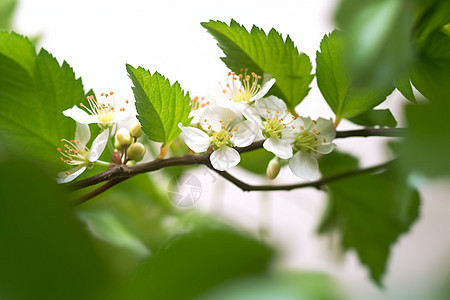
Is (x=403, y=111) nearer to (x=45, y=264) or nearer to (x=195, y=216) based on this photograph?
(x=45, y=264)

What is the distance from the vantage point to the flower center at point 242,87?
1.01 ft

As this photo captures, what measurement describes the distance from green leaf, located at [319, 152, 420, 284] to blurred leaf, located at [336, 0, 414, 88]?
0.22 meters

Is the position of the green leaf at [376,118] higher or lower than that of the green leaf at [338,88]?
lower

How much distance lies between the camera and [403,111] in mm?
166

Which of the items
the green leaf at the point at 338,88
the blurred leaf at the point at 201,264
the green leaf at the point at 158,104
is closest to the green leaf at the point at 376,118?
the green leaf at the point at 338,88

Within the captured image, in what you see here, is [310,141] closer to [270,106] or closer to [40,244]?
[270,106]

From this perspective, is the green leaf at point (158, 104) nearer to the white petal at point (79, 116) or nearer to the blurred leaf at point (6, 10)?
the white petal at point (79, 116)

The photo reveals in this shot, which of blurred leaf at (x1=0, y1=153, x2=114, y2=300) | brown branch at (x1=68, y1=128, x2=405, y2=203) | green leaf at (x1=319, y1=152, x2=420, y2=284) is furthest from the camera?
green leaf at (x1=319, y1=152, x2=420, y2=284)

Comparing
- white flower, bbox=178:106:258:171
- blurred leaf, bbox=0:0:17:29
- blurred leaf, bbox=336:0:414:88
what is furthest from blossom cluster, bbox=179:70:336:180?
blurred leaf, bbox=0:0:17:29

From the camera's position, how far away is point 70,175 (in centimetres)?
27

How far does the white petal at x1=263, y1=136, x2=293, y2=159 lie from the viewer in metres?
0.28

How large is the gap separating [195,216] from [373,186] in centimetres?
19

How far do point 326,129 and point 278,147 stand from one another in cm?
4

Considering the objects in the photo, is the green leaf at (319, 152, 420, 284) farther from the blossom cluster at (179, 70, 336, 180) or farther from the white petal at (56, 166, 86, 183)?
the white petal at (56, 166, 86, 183)
